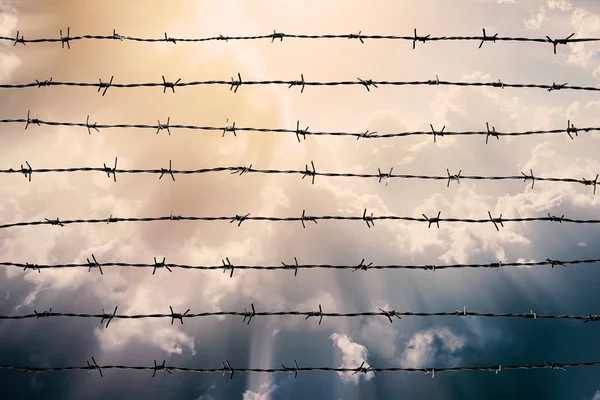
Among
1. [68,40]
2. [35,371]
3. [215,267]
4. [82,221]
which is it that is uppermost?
[68,40]

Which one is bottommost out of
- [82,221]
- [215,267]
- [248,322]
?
[248,322]

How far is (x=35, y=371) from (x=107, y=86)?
2.63 metres

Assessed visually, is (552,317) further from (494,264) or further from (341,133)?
(341,133)

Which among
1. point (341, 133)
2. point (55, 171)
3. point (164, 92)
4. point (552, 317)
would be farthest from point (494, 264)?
point (55, 171)

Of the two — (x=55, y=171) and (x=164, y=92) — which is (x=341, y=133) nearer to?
(x=164, y=92)

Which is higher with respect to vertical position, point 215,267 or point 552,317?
point 215,267

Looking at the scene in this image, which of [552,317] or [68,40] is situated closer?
[552,317]

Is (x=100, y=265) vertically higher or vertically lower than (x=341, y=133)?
lower

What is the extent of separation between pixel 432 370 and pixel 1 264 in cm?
394

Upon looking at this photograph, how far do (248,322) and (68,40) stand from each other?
307 cm

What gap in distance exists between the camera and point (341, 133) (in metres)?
4.34

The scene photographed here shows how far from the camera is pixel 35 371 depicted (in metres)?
4.30

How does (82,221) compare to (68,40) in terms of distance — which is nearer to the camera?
(82,221)

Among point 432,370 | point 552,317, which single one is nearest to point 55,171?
point 432,370
